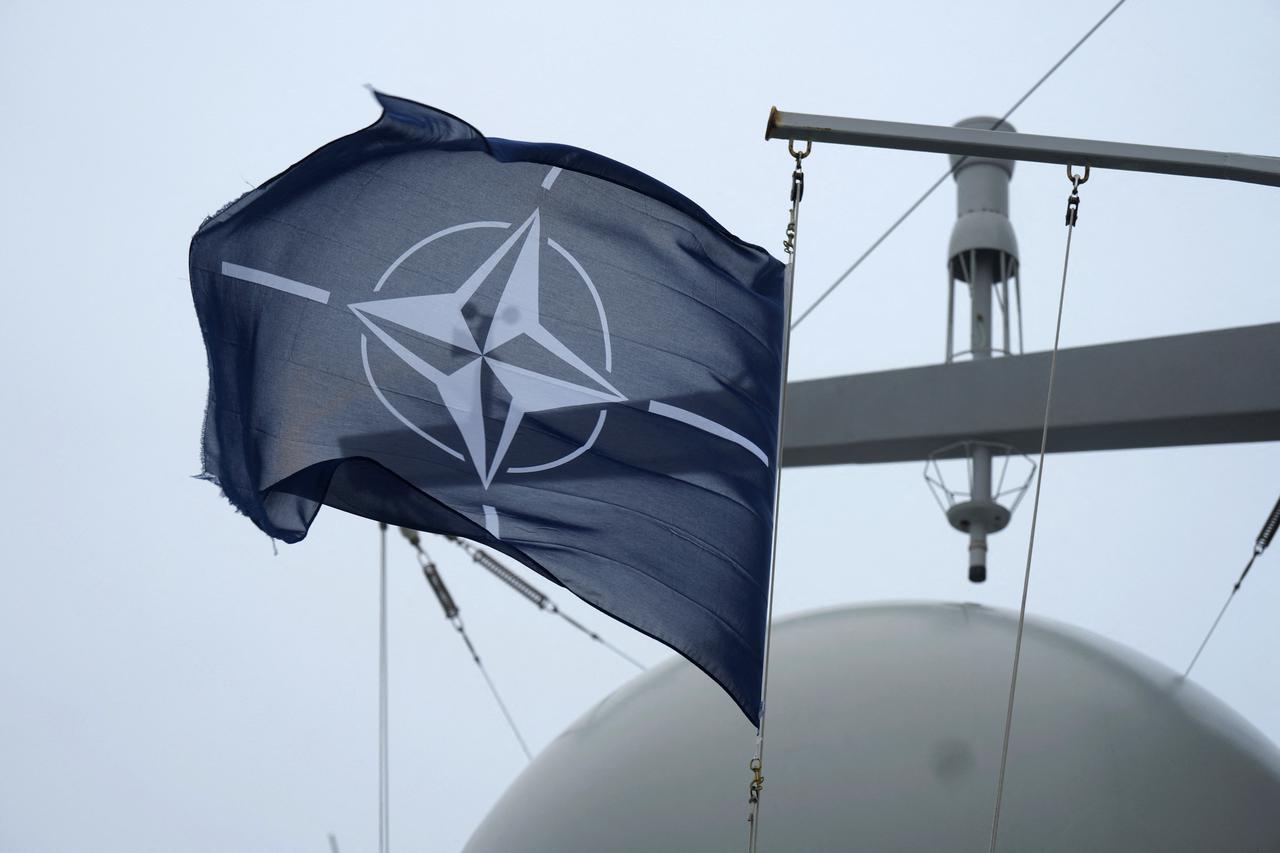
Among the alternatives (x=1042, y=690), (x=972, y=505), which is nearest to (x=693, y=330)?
(x=1042, y=690)

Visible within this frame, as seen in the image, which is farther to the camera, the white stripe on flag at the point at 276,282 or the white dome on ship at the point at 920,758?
the white dome on ship at the point at 920,758

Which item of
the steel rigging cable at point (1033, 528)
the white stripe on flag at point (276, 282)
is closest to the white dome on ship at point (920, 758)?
the steel rigging cable at point (1033, 528)

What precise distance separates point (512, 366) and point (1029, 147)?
212 cm

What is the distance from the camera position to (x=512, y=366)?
618cm

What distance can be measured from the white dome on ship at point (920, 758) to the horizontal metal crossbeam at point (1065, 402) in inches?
106

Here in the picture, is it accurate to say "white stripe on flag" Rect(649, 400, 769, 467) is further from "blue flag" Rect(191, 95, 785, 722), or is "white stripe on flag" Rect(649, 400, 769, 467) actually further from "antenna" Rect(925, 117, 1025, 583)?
"antenna" Rect(925, 117, 1025, 583)

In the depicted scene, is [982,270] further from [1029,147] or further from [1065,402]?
[1029,147]

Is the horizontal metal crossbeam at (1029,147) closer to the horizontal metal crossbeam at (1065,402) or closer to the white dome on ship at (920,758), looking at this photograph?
the white dome on ship at (920,758)

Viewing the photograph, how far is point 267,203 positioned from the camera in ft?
20.3

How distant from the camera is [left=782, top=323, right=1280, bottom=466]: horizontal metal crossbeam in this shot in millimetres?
10859

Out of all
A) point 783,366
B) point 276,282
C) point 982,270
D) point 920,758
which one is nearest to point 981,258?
point 982,270

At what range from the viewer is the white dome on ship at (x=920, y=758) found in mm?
7180

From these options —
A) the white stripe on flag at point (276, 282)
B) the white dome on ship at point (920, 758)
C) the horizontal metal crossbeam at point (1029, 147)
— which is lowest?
the white dome on ship at point (920, 758)

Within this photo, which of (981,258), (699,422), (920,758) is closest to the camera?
(699,422)
